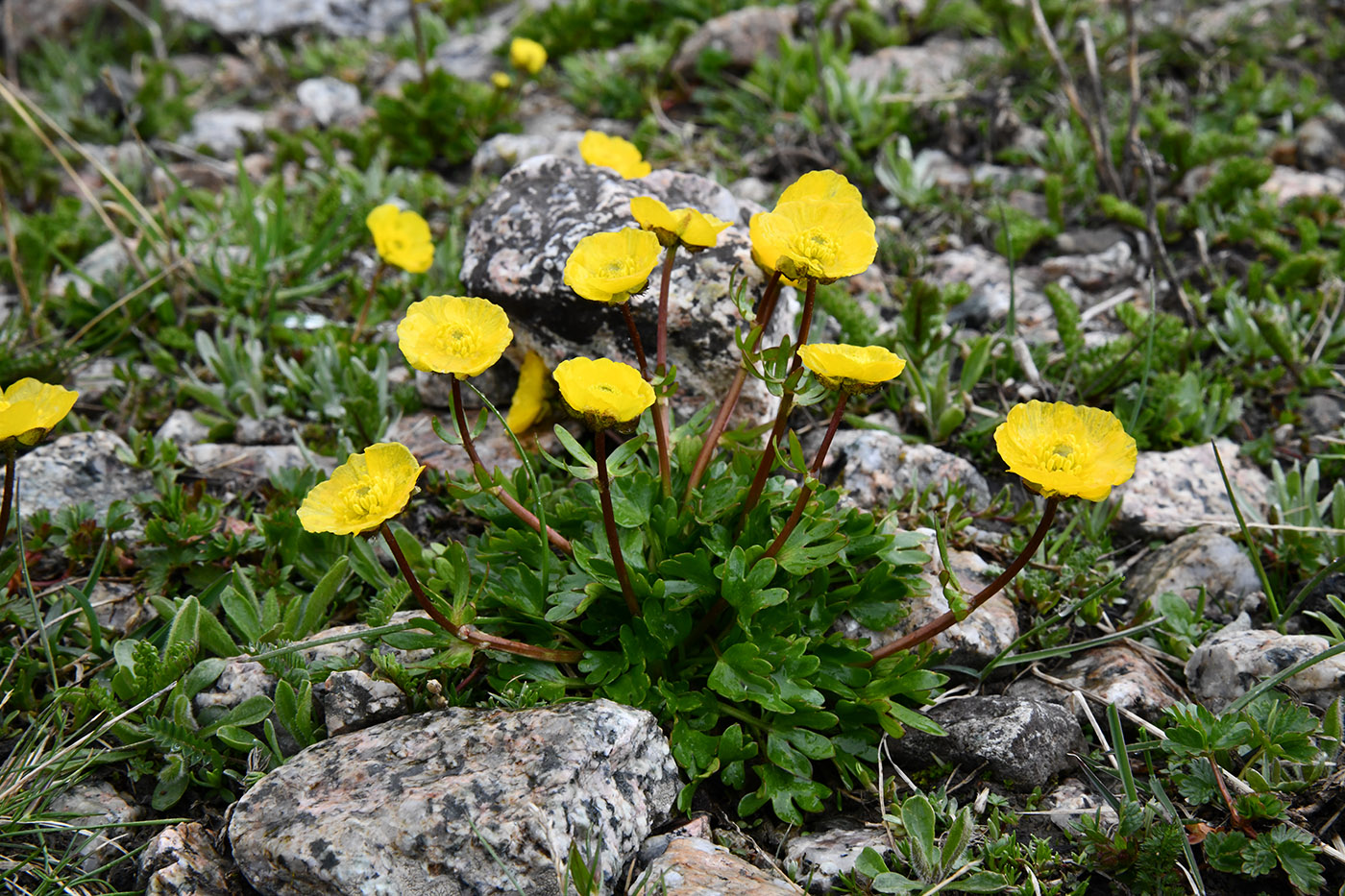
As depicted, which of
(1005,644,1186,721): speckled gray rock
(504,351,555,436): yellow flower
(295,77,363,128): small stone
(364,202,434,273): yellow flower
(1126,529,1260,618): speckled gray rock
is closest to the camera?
(1005,644,1186,721): speckled gray rock

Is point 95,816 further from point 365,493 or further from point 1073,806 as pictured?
point 1073,806

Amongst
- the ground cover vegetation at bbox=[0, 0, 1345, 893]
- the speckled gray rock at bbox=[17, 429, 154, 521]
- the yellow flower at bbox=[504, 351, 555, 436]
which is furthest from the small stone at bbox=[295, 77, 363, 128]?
the yellow flower at bbox=[504, 351, 555, 436]

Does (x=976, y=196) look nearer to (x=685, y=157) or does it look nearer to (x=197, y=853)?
(x=685, y=157)

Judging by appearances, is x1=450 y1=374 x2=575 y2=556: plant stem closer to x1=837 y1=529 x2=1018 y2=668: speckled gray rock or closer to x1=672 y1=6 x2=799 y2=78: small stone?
x1=837 y1=529 x2=1018 y2=668: speckled gray rock

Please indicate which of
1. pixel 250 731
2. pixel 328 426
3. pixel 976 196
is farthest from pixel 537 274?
pixel 976 196

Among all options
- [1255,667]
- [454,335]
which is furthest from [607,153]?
[1255,667]
